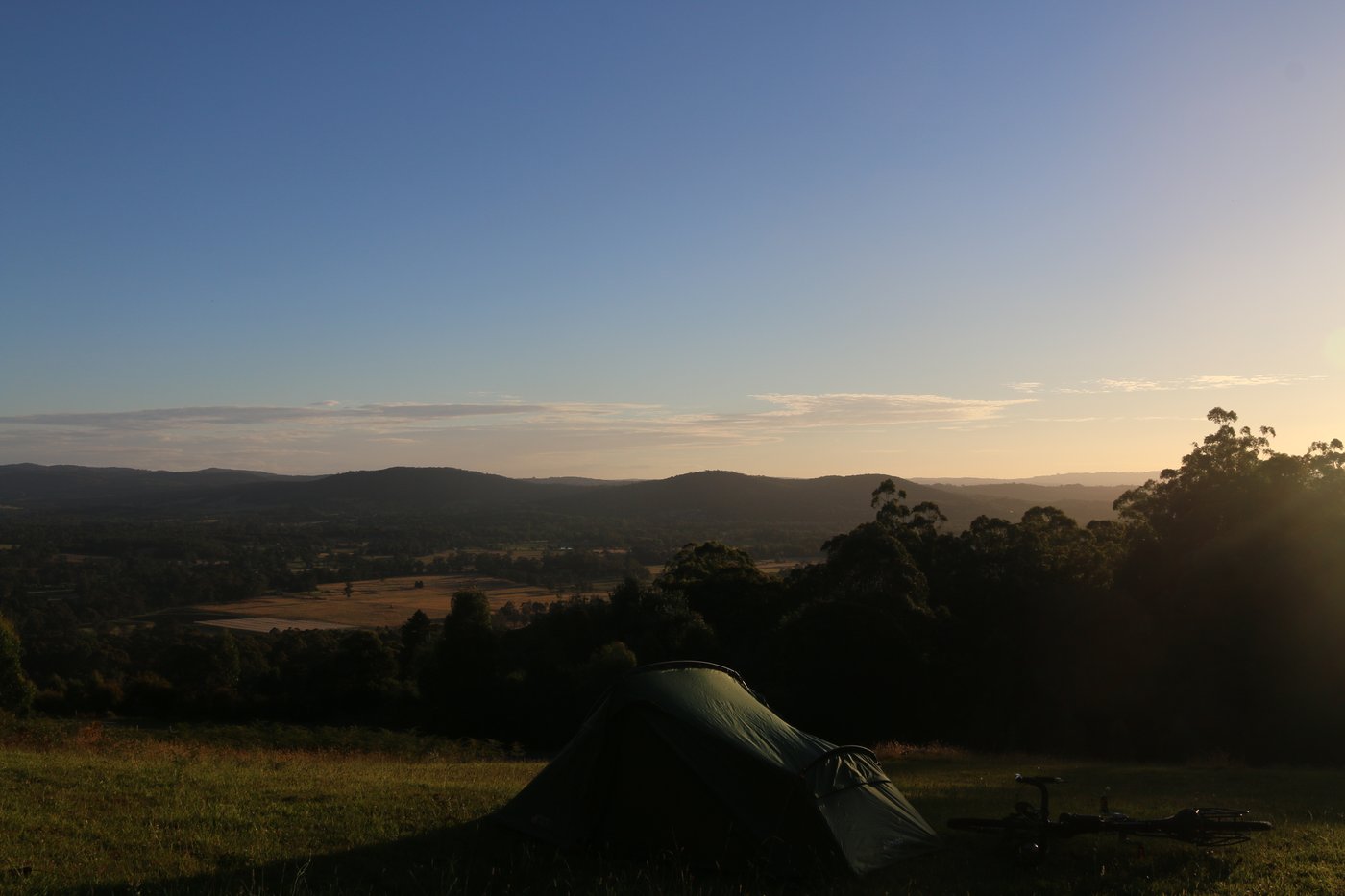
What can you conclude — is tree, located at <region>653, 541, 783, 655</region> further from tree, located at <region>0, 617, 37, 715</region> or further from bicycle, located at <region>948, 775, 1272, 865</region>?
bicycle, located at <region>948, 775, 1272, 865</region>

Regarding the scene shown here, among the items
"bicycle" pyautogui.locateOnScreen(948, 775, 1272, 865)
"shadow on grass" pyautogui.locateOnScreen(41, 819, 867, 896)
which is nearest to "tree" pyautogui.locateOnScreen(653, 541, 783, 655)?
"bicycle" pyautogui.locateOnScreen(948, 775, 1272, 865)

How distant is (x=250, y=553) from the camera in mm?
126375

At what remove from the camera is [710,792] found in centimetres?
950

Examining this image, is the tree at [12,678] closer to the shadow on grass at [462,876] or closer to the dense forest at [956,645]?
the dense forest at [956,645]

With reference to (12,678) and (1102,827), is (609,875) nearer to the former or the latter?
(1102,827)

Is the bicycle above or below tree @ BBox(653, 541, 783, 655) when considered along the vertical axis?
above

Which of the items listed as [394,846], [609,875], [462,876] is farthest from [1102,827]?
[394,846]

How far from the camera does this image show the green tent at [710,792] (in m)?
9.20

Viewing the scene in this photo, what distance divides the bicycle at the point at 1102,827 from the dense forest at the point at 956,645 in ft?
77.9

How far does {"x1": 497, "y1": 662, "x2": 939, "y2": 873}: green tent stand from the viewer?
9203 millimetres

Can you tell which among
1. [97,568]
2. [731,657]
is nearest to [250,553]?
[97,568]

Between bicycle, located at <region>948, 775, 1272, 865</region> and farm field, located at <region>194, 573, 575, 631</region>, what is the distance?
7061cm

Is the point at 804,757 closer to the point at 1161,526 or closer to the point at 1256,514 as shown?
the point at 1256,514

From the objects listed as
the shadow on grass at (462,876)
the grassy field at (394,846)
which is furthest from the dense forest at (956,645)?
the shadow on grass at (462,876)
